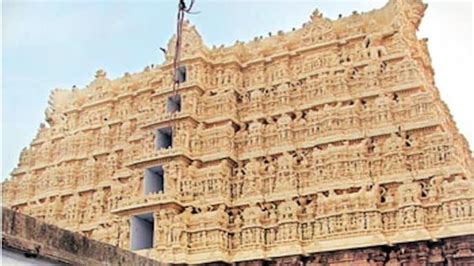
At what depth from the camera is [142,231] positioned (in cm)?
1766

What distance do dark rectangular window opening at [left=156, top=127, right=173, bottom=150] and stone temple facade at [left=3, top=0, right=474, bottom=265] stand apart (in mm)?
55

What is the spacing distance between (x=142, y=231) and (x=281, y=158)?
14.2ft

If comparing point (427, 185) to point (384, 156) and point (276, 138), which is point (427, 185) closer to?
point (384, 156)

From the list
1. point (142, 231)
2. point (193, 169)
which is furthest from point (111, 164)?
point (193, 169)

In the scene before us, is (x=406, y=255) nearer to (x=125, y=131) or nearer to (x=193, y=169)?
(x=193, y=169)

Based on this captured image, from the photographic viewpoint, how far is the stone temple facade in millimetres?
14672

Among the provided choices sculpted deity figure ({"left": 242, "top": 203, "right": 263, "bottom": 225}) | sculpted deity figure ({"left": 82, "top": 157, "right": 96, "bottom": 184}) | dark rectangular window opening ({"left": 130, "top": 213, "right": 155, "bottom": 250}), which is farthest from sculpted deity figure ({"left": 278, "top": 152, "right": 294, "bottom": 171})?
sculpted deity figure ({"left": 82, "top": 157, "right": 96, "bottom": 184})

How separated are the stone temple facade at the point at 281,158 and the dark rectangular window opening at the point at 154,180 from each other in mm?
41

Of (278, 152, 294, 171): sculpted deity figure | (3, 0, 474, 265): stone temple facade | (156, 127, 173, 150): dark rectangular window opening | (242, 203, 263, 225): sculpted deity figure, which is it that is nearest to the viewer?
(3, 0, 474, 265): stone temple facade

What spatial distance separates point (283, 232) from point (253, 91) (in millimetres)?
4694

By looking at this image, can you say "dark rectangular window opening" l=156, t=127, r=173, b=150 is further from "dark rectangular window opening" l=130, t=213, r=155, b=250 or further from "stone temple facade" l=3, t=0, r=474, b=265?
"dark rectangular window opening" l=130, t=213, r=155, b=250

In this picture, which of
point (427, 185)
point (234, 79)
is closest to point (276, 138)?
point (234, 79)

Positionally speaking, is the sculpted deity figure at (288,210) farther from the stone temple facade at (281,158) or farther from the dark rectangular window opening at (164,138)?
the dark rectangular window opening at (164,138)

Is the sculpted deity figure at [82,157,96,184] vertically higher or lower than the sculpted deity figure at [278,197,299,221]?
higher
